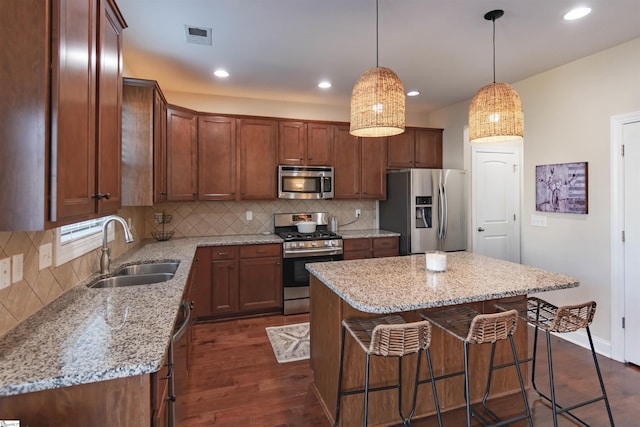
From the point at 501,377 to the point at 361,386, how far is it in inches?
42.5

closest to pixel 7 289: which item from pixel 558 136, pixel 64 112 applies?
pixel 64 112

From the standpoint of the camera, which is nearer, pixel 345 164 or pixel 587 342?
pixel 587 342

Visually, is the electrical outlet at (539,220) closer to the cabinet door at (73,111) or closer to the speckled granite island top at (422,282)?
the speckled granite island top at (422,282)

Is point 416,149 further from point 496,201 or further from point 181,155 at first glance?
point 181,155

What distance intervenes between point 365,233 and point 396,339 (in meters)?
3.00

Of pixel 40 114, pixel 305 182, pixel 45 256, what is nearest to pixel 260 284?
pixel 305 182

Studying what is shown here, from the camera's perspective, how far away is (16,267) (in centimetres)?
133

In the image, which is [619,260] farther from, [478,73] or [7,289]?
[7,289]

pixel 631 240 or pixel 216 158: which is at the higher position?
pixel 216 158

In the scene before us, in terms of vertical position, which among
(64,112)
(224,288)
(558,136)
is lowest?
(224,288)

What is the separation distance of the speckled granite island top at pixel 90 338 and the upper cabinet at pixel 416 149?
11.7ft

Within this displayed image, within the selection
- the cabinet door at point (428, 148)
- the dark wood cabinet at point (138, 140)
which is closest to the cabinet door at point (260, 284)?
the dark wood cabinet at point (138, 140)

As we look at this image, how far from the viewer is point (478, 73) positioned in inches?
139

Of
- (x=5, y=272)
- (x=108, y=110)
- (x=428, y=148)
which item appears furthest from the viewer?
(x=428, y=148)
